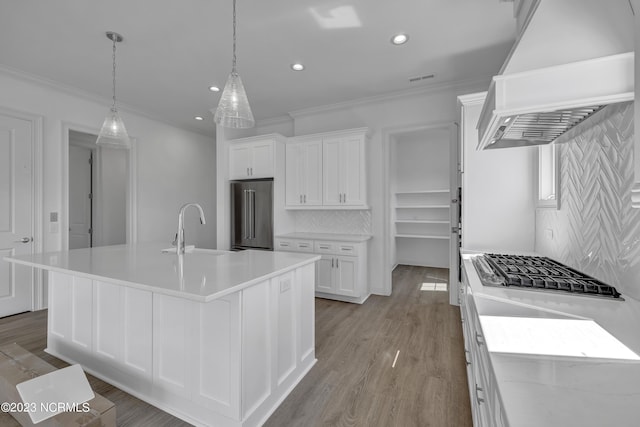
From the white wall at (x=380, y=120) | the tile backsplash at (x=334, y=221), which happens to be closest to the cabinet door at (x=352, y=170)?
the white wall at (x=380, y=120)

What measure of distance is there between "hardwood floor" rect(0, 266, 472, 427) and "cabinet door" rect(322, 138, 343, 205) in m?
1.51

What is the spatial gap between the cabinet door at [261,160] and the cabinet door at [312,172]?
19.7 inches

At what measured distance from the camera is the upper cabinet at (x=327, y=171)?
3.87 m

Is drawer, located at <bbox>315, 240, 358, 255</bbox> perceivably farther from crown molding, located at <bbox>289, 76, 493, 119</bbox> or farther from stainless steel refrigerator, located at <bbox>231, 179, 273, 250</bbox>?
crown molding, located at <bbox>289, 76, 493, 119</bbox>

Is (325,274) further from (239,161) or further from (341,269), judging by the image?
(239,161)

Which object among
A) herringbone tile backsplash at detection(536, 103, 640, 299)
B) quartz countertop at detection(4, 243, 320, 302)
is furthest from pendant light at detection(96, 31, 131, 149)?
herringbone tile backsplash at detection(536, 103, 640, 299)

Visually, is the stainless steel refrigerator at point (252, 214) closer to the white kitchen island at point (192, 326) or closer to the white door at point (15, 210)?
the white kitchen island at point (192, 326)

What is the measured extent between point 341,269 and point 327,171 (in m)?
1.42

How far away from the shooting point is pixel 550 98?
3.75ft

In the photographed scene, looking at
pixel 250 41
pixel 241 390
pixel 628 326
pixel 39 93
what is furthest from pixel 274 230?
pixel 628 326

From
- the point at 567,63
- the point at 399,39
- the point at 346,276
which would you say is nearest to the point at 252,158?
the point at 346,276

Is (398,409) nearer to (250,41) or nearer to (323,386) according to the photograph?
(323,386)

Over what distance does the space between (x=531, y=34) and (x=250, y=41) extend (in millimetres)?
2392

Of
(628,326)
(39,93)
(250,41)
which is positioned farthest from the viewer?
(39,93)
